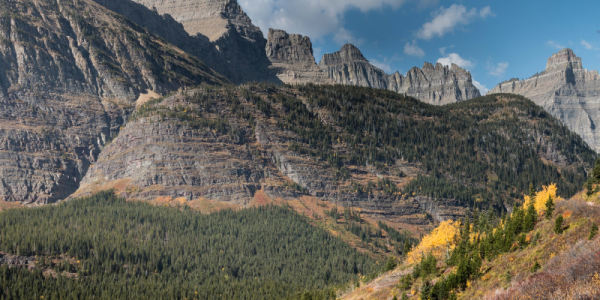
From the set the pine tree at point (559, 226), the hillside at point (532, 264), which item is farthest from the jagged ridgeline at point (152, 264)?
the pine tree at point (559, 226)

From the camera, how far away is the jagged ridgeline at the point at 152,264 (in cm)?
14825

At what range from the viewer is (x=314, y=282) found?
166 meters

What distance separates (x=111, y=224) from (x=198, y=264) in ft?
178

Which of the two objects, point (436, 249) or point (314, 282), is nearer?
point (436, 249)

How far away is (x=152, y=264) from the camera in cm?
17450

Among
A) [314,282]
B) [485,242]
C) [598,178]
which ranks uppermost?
[598,178]

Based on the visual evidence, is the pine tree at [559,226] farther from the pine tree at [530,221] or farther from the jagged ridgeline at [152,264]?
the jagged ridgeline at [152,264]

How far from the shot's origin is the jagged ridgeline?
14825 cm

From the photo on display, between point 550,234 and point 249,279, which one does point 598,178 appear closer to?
point 550,234

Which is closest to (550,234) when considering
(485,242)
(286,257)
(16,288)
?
(485,242)

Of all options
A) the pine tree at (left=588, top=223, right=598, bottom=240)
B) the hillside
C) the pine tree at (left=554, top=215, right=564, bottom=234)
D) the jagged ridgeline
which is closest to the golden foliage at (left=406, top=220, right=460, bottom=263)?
the hillside

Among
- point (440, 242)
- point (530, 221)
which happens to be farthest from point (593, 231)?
point (440, 242)

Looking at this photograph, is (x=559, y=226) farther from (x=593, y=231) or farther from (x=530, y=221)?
(x=530, y=221)

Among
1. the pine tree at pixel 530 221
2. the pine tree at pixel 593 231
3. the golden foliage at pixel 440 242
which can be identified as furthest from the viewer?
the golden foliage at pixel 440 242
